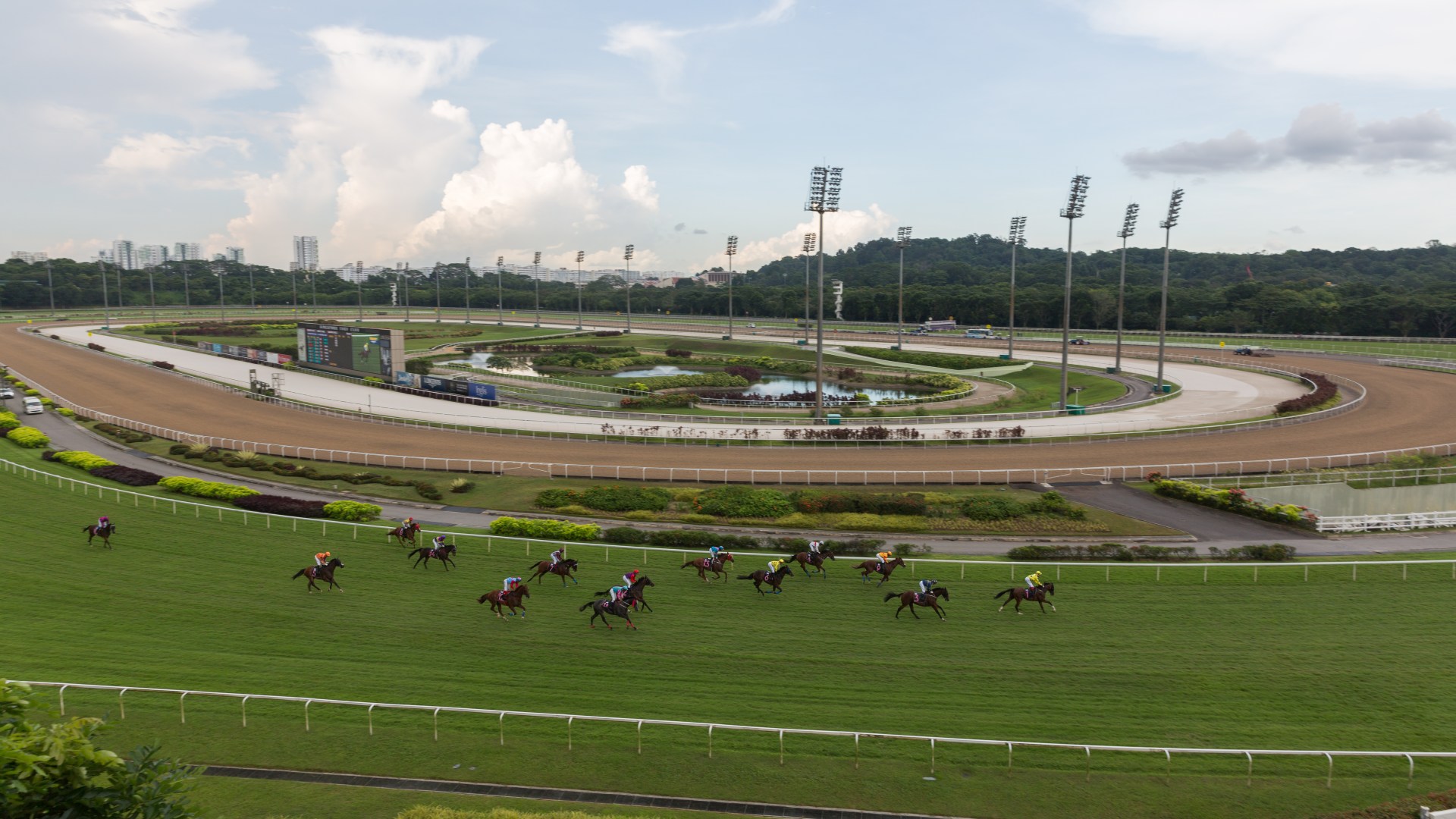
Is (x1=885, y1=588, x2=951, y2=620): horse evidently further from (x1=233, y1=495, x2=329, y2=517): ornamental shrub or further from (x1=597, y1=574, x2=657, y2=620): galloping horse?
(x1=233, y1=495, x2=329, y2=517): ornamental shrub

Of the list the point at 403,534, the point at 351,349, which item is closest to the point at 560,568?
the point at 403,534

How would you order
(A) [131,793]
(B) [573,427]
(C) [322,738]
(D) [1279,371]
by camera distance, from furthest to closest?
(D) [1279,371] → (B) [573,427] → (C) [322,738] → (A) [131,793]

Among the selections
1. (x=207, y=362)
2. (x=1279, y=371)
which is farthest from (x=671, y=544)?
(x=207, y=362)

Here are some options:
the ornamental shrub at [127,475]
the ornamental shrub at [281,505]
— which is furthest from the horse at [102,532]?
the ornamental shrub at [127,475]

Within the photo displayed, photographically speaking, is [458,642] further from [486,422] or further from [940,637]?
[486,422]

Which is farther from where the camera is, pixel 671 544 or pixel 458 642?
pixel 671 544

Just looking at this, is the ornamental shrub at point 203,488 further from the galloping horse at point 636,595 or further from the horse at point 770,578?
the horse at point 770,578
